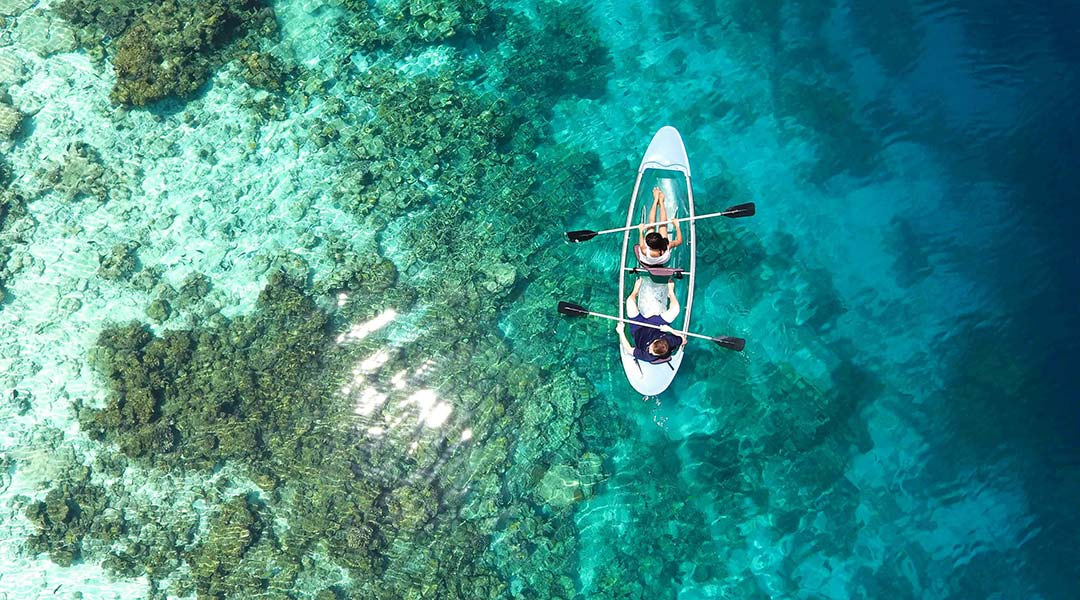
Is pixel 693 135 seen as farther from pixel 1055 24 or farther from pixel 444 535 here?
pixel 444 535

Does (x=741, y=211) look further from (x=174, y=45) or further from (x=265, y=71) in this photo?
(x=174, y=45)

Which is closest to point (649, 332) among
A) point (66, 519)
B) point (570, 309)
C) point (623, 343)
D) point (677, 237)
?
point (623, 343)

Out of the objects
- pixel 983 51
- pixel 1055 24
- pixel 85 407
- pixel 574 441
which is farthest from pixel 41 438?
pixel 1055 24

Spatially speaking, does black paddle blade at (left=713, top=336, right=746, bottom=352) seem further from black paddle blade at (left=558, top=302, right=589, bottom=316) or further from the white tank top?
black paddle blade at (left=558, top=302, right=589, bottom=316)

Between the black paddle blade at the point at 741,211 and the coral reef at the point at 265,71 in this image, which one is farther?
the coral reef at the point at 265,71

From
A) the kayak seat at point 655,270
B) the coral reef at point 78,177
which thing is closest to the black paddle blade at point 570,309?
the kayak seat at point 655,270

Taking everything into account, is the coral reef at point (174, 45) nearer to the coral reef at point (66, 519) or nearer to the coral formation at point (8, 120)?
the coral formation at point (8, 120)
